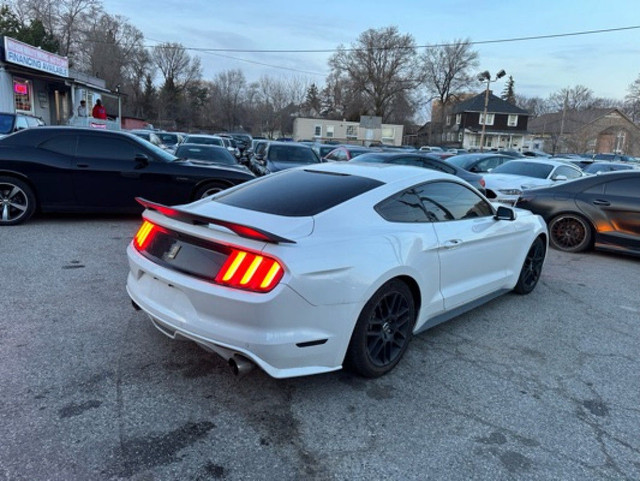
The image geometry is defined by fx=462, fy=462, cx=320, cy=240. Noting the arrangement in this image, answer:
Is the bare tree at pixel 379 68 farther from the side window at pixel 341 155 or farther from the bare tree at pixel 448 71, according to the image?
the side window at pixel 341 155

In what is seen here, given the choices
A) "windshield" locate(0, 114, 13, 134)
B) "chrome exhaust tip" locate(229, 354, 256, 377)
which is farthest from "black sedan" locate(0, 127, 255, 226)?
"windshield" locate(0, 114, 13, 134)

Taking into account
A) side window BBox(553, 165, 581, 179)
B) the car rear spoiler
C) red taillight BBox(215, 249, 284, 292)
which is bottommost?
red taillight BBox(215, 249, 284, 292)

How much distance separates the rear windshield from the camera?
329cm

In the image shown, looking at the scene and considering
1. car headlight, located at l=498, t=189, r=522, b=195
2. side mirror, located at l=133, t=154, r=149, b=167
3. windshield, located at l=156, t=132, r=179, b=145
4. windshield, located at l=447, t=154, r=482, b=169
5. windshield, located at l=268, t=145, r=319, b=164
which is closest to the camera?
side mirror, located at l=133, t=154, r=149, b=167

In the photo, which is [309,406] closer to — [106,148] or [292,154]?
[106,148]

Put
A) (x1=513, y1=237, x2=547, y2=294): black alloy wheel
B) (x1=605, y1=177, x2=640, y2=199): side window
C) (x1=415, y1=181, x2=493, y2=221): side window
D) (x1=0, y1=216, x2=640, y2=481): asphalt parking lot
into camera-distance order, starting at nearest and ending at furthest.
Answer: (x1=0, y1=216, x2=640, y2=481): asphalt parking lot, (x1=415, y1=181, x2=493, y2=221): side window, (x1=513, y1=237, x2=547, y2=294): black alloy wheel, (x1=605, y1=177, x2=640, y2=199): side window

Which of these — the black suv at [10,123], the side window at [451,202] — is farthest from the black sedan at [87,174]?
the black suv at [10,123]

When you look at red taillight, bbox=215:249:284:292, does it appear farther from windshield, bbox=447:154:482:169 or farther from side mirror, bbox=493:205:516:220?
windshield, bbox=447:154:482:169

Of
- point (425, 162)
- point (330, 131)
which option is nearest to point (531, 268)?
point (425, 162)

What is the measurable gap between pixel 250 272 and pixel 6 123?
570 inches

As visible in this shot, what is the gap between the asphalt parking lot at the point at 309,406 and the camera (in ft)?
7.88

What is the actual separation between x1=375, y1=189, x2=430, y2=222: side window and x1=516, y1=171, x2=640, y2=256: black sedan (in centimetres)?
537

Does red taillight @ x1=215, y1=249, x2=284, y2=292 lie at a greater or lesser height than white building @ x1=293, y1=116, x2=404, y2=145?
lesser

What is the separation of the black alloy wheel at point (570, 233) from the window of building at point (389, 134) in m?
56.8
